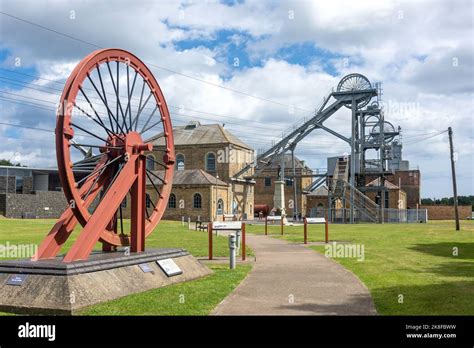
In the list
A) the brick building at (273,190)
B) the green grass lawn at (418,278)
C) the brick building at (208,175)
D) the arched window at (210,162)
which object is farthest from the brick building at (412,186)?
the green grass lawn at (418,278)

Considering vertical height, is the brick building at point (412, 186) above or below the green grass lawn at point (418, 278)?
above

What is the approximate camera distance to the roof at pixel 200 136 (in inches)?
2408

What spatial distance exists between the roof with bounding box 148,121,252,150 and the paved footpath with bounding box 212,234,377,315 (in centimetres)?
4549

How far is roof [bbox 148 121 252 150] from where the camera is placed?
201 ft

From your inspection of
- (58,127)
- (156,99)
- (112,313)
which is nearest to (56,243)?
(58,127)

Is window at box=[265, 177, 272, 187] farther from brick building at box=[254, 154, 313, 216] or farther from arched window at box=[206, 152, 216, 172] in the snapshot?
arched window at box=[206, 152, 216, 172]

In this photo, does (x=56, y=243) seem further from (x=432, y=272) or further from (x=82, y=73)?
(x=432, y=272)

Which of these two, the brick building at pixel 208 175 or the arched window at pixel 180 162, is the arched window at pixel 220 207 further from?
the arched window at pixel 180 162

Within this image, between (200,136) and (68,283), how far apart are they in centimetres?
5437

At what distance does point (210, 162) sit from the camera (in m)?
60.8

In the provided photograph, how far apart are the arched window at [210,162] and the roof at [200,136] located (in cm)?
156

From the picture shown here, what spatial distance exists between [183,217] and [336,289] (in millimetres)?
38960

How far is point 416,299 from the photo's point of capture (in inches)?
380

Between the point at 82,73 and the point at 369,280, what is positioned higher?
the point at 82,73
